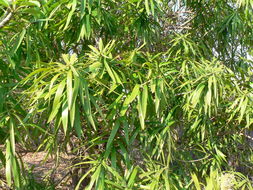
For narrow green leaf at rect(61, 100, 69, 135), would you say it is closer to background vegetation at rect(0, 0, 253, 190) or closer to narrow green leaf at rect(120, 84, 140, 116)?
background vegetation at rect(0, 0, 253, 190)

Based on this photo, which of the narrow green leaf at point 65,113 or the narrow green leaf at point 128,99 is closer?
the narrow green leaf at point 65,113

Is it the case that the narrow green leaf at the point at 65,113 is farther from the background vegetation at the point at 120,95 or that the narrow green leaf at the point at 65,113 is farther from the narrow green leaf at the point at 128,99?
the narrow green leaf at the point at 128,99

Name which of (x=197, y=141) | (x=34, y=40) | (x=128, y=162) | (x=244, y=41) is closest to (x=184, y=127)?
(x=197, y=141)

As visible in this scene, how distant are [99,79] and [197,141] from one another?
73 cm

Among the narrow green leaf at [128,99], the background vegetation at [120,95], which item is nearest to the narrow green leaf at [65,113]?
the background vegetation at [120,95]

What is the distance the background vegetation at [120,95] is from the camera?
3.56 ft

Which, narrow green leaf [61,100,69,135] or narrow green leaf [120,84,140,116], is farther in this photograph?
narrow green leaf [120,84,140,116]

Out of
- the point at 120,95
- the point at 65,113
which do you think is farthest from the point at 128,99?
the point at 65,113

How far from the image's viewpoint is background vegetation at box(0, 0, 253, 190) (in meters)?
1.09

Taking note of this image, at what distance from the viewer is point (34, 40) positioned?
1352 millimetres

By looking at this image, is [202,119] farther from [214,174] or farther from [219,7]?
[219,7]

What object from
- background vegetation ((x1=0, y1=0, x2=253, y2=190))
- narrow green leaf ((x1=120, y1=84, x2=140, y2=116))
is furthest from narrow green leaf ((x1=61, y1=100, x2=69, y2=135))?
narrow green leaf ((x1=120, y1=84, x2=140, y2=116))

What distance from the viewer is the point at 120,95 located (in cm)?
123

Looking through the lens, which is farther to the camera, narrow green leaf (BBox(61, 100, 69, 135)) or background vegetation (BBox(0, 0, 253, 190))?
background vegetation (BBox(0, 0, 253, 190))
